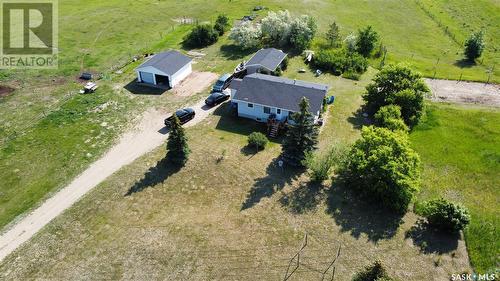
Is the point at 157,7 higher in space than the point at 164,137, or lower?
higher

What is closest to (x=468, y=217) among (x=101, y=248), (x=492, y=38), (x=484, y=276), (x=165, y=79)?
(x=484, y=276)

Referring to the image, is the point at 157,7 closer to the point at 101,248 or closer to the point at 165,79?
the point at 165,79

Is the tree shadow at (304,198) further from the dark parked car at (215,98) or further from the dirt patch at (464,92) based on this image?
the dirt patch at (464,92)

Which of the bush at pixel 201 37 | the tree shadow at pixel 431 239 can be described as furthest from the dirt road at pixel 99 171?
the tree shadow at pixel 431 239

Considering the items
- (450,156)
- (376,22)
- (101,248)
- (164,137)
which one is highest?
(376,22)

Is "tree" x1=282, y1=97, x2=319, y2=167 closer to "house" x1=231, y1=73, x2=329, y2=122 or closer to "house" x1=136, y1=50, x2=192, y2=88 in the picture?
"house" x1=231, y1=73, x2=329, y2=122

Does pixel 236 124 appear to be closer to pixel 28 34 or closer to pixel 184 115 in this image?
pixel 184 115
